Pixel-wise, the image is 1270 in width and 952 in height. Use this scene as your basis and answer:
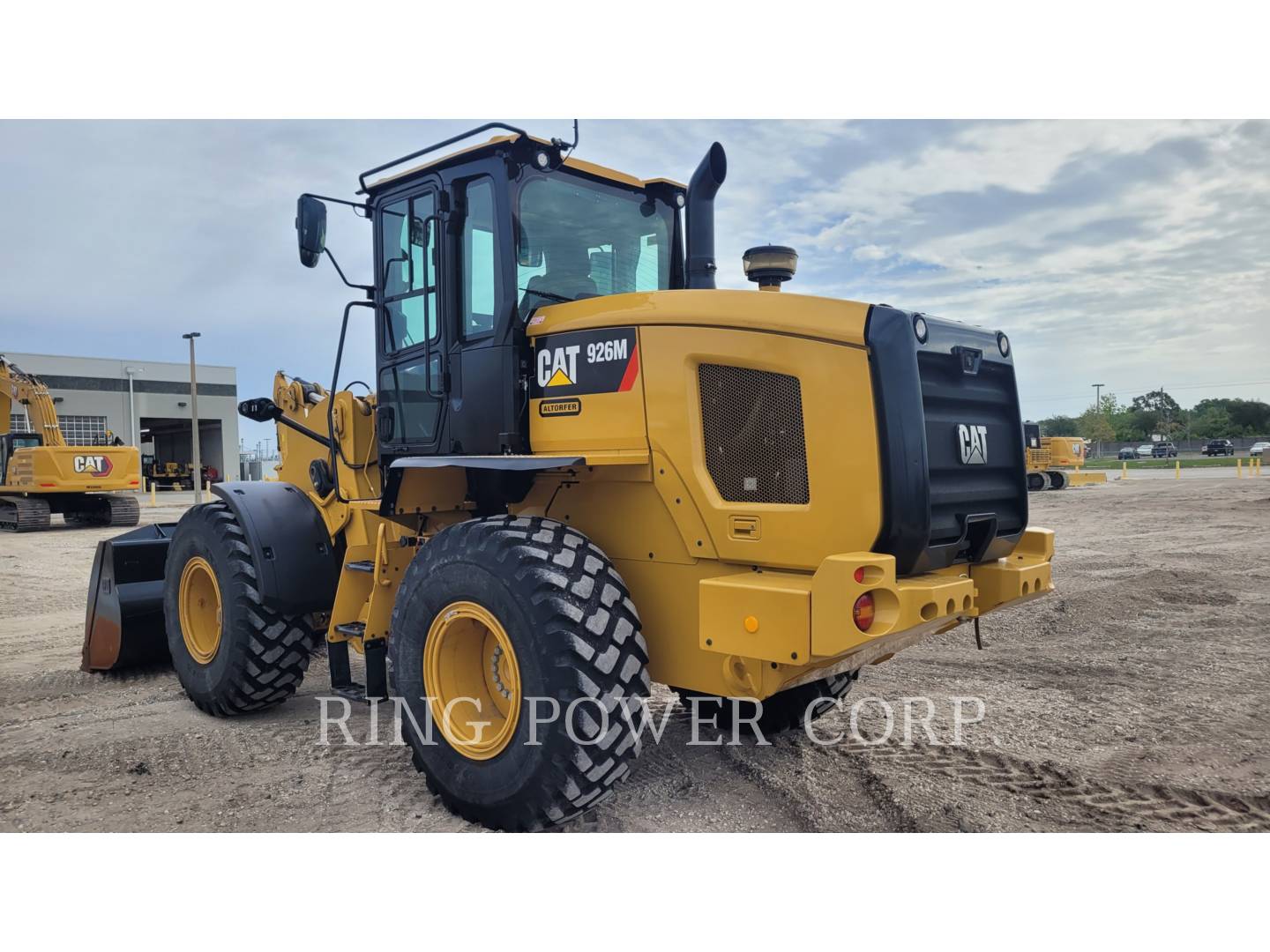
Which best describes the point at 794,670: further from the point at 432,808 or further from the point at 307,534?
the point at 307,534

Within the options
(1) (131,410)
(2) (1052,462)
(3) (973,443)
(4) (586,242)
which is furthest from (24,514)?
(2) (1052,462)

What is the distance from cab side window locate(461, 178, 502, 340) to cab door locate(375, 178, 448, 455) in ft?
0.52

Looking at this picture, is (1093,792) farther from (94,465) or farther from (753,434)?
(94,465)

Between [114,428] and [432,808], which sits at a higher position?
[114,428]

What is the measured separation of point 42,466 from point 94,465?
0.99 m

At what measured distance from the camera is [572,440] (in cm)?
421

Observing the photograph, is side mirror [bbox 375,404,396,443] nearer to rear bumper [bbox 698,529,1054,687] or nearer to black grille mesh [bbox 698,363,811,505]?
black grille mesh [bbox 698,363,811,505]

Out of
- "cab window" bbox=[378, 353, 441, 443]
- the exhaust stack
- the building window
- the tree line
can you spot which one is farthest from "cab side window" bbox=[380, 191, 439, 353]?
the tree line

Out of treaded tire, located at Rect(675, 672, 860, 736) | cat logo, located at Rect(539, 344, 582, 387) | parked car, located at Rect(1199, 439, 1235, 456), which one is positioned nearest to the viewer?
cat logo, located at Rect(539, 344, 582, 387)

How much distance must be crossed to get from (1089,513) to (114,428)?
1585 inches

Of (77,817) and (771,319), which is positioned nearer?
(771,319)

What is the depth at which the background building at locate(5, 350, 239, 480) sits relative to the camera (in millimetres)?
40969

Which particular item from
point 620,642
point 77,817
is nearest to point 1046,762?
point 620,642

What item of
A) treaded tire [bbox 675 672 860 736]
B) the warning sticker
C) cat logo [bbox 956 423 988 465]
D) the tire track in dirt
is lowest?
the tire track in dirt
